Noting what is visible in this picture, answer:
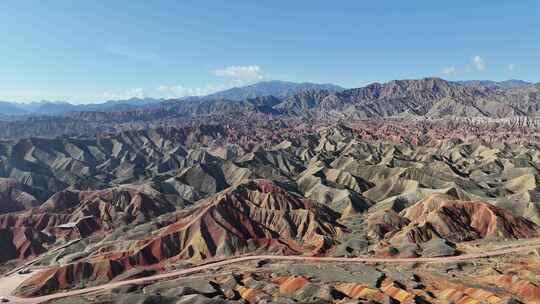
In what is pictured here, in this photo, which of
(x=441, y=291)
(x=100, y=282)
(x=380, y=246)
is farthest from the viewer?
(x=380, y=246)

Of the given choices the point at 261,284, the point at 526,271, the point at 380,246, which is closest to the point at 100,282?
the point at 261,284

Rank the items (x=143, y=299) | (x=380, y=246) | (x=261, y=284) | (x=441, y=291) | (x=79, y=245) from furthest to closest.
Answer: (x=79, y=245)
(x=380, y=246)
(x=261, y=284)
(x=441, y=291)
(x=143, y=299)

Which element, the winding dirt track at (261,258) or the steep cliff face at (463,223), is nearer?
the winding dirt track at (261,258)

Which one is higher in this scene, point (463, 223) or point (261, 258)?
point (463, 223)

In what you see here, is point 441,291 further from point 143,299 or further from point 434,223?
point 143,299

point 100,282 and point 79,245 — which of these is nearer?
point 100,282

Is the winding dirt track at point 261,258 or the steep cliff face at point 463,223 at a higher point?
the steep cliff face at point 463,223

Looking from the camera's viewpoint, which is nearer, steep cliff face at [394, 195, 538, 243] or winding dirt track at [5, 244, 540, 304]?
winding dirt track at [5, 244, 540, 304]

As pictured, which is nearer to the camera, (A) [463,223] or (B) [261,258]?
(B) [261,258]

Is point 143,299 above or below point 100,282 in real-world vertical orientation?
above

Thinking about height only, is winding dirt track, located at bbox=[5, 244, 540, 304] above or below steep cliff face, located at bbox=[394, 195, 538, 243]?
below

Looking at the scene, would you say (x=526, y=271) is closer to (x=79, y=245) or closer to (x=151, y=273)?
(x=151, y=273)
